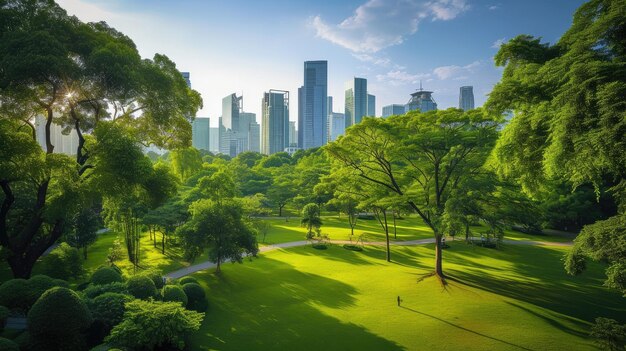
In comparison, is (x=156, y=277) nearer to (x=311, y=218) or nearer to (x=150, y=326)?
(x=150, y=326)

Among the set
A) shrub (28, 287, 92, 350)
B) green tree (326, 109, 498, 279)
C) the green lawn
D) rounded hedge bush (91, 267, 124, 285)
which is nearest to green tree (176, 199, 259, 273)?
the green lawn

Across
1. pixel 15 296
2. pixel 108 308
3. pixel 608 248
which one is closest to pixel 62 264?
pixel 15 296

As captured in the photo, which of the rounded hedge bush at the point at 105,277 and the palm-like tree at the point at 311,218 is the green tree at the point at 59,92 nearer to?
the rounded hedge bush at the point at 105,277

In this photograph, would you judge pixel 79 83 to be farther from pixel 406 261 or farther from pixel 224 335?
pixel 406 261

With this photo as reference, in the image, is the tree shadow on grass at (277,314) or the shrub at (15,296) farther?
the tree shadow on grass at (277,314)

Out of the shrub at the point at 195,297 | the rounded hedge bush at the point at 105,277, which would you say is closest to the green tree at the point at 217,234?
the shrub at the point at 195,297
